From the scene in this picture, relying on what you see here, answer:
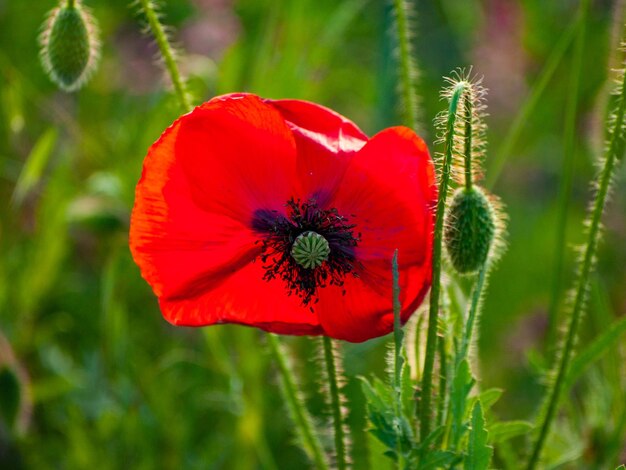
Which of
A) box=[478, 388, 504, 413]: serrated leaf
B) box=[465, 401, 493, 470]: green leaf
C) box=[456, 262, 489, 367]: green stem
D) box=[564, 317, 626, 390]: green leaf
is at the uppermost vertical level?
box=[456, 262, 489, 367]: green stem

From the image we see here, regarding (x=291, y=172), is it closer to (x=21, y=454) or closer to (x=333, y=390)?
(x=333, y=390)

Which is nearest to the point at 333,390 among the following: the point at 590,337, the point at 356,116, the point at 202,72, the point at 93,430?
the point at 93,430

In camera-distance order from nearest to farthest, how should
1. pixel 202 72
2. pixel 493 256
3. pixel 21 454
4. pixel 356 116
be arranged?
pixel 493 256
pixel 21 454
pixel 202 72
pixel 356 116

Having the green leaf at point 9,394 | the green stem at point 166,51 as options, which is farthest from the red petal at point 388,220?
the green leaf at point 9,394

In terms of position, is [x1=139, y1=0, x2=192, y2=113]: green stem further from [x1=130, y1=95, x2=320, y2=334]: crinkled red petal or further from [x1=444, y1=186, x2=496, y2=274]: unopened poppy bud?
[x1=444, y1=186, x2=496, y2=274]: unopened poppy bud

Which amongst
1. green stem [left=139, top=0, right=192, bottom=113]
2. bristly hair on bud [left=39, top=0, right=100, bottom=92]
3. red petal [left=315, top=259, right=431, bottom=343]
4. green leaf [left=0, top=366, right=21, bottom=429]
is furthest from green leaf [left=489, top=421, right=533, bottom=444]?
green leaf [left=0, top=366, right=21, bottom=429]

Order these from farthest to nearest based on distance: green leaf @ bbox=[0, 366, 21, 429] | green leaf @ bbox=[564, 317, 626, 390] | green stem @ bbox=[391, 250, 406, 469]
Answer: green leaf @ bbox=[0, 366, 21, 429] < green leaf @ bbox=[564, 317, 626, 390] < green stem @ bbox=[391, 250, 406, 469]

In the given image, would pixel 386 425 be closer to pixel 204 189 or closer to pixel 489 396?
pixel 489 396
